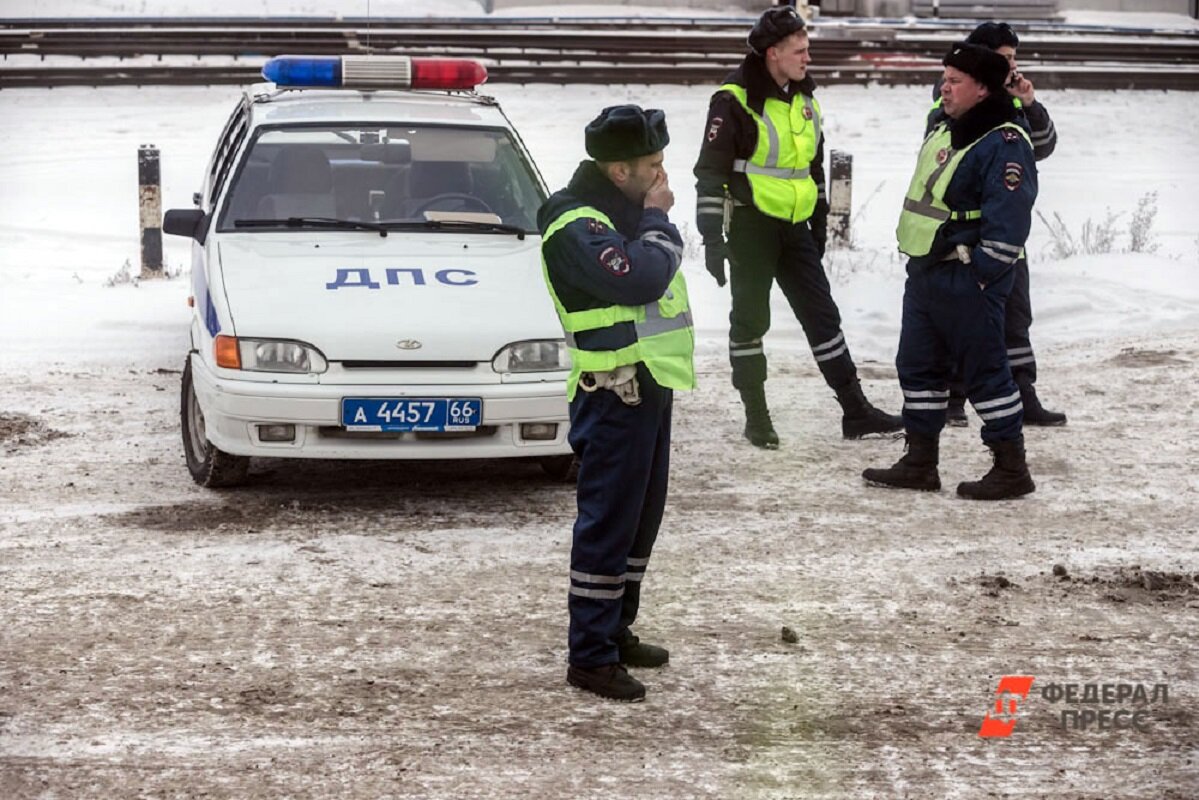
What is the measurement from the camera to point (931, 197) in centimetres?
739

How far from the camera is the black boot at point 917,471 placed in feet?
24.6

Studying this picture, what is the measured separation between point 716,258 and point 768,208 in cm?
39

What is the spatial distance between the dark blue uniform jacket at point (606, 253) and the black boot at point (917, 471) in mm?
2926

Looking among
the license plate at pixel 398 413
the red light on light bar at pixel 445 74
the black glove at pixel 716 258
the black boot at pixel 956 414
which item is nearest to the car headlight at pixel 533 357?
the license plate at pixel 398 413

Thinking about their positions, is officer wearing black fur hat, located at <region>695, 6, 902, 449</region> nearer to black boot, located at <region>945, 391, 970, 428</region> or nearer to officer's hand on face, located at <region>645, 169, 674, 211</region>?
black boot, located at <region>945, 391, 970, 428</region>

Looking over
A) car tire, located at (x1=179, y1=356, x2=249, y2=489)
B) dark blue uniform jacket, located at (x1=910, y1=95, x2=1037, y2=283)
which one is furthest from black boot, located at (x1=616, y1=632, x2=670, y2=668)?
dark blue uniform jacket, located at (x1=910, y1=95, x2=1037, y2=283)

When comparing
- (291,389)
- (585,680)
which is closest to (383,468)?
(291,389)

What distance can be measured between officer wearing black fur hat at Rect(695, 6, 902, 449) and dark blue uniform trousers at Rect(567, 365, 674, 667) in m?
3.20

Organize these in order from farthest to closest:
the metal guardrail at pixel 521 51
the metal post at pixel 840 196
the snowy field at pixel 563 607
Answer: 1. the metal guardrail at pixel 521 51
2. the metal post at pixel 840 196
3. the snowy field at pixel 563 607

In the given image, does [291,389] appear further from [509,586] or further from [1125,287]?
[1125,287]

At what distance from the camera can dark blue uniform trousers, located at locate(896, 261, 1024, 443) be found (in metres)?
7.28

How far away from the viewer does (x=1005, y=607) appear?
582 centimetres

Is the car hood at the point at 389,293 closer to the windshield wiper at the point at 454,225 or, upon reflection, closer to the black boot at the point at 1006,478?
the windshield wiper at the point at 454,225

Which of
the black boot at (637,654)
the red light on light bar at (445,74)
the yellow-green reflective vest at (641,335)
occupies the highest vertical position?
the red light on light bar at (445,74)
